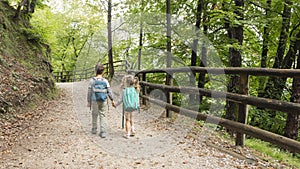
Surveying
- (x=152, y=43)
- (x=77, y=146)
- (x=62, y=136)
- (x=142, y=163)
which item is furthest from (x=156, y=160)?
(x=152, y=43)

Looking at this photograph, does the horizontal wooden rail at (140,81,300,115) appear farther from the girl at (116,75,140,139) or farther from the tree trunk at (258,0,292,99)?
the tree trunk at (258,0,292,99)

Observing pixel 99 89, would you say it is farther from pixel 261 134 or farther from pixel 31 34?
pixel 31 34

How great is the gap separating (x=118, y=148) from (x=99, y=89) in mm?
1393

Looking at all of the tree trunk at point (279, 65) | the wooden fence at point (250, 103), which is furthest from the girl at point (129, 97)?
the tree trunk at point (279, 65)

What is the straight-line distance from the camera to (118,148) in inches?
198

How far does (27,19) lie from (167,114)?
924 cm

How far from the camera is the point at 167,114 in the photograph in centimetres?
763

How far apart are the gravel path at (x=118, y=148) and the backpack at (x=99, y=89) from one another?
2.85 ft

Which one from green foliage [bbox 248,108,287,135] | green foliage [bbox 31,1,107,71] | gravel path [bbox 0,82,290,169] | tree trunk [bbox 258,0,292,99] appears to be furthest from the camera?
green foliage [bbox 31,1,107,71]

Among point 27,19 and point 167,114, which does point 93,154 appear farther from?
point 27,19

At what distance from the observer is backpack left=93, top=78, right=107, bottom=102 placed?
566 centimetres

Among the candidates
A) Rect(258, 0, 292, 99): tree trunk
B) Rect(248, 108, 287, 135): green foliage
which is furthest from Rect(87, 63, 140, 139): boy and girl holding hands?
Rect(258, 0, 292, 99): tree trunk

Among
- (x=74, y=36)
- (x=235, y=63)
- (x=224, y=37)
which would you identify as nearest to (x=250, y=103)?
(x=235, y=63)

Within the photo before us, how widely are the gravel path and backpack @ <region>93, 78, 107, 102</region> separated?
2.85 ft
